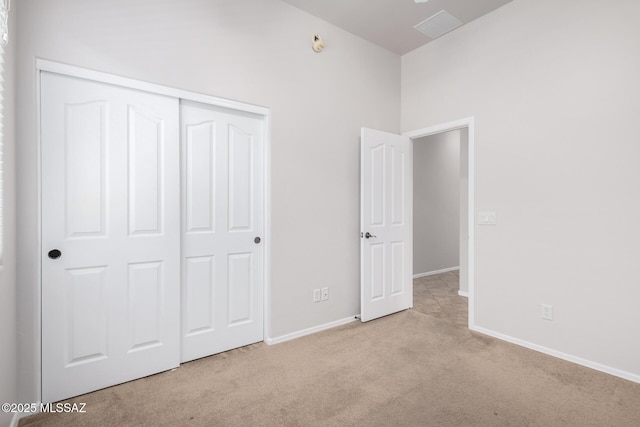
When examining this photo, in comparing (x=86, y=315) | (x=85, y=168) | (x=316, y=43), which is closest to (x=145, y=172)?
(x=85, y=168)

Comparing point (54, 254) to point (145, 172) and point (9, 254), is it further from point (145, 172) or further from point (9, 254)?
point (145, 172)

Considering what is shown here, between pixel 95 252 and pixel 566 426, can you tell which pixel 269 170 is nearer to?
pixel 95 252

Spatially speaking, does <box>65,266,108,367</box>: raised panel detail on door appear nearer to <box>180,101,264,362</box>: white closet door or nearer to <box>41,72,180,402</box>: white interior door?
<box>41,72,180,402</box>: white interior door

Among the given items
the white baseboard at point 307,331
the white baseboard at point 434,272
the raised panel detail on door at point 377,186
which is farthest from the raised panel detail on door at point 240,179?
the white baseboard at point 434,272

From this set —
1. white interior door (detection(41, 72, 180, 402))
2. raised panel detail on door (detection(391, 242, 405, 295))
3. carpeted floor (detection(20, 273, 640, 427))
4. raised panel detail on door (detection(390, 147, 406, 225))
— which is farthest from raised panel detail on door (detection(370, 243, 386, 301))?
white interior door (detection(41, 72, 180, 402))

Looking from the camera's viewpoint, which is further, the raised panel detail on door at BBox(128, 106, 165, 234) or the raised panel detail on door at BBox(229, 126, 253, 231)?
the raised panel detail on door at BBox(229, 126, 253, 231)

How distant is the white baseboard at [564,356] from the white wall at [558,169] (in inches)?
0.6

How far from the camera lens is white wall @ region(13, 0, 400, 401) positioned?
1839 mm

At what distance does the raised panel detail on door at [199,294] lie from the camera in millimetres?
2438

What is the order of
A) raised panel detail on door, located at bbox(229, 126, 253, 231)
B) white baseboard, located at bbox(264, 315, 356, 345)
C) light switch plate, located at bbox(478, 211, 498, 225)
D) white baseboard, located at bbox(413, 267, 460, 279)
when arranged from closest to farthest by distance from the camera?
raised panel detail on door, located at bbox(229, 126, 253, 231), white baseboard, located at bbox(264, 315, 356, 345), light switch plate, located at bbox(478, 211, 498, 225), white baseboard, located at bbox(413, 267, 460, 279)

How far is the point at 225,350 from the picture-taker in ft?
8.57

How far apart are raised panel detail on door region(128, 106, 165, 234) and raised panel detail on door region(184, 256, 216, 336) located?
41cm

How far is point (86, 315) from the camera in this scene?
6.62ft

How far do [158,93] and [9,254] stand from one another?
1.30 meters
